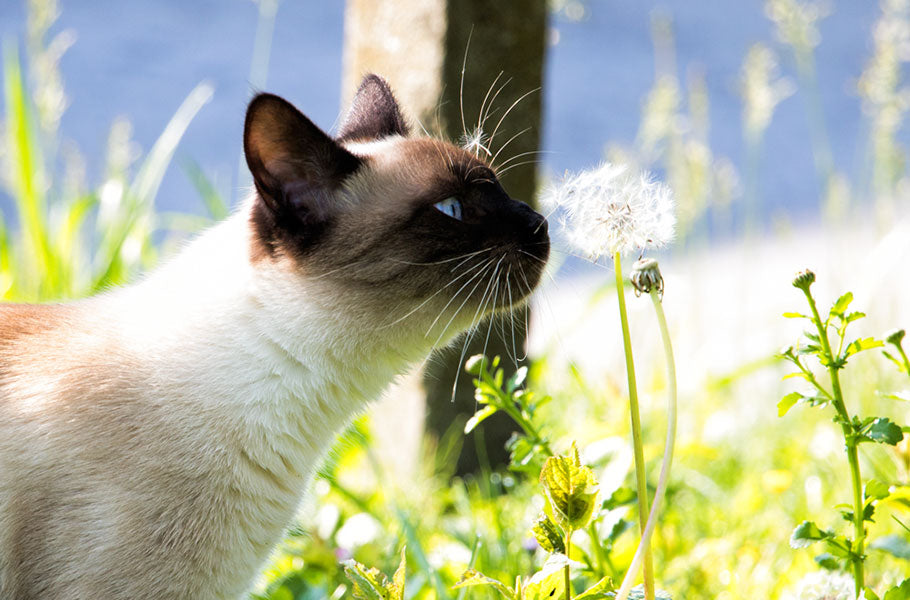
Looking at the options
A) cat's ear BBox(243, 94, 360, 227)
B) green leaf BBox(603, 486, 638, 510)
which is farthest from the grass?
cat's ear BBox(243, 94, 360, 227)

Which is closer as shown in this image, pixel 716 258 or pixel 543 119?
pixel 543 119

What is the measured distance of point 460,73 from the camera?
8.23ft

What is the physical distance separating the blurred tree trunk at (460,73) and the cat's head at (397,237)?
905 mm

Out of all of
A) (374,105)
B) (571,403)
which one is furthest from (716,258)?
(374,105)

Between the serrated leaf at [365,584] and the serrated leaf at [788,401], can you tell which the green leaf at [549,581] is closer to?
the serrated leaf at [365,584]

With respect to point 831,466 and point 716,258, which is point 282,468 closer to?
point 831,466

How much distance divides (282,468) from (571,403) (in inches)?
73.8

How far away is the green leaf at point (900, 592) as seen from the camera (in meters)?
1.05

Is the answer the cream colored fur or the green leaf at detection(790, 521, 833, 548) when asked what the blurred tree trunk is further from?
the green leaf at detection(790, 521, 833, 548)

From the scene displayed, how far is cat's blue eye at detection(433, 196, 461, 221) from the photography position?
1.48 metres

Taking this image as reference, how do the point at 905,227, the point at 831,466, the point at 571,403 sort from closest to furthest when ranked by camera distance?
the point at 831,466
the point at 905,227
the point at 571,403

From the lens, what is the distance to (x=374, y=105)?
175 centimetres

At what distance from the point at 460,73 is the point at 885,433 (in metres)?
1.75

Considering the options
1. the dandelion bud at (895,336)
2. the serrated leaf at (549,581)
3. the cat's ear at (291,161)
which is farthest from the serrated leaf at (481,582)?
the cat's ear at (291,161)
